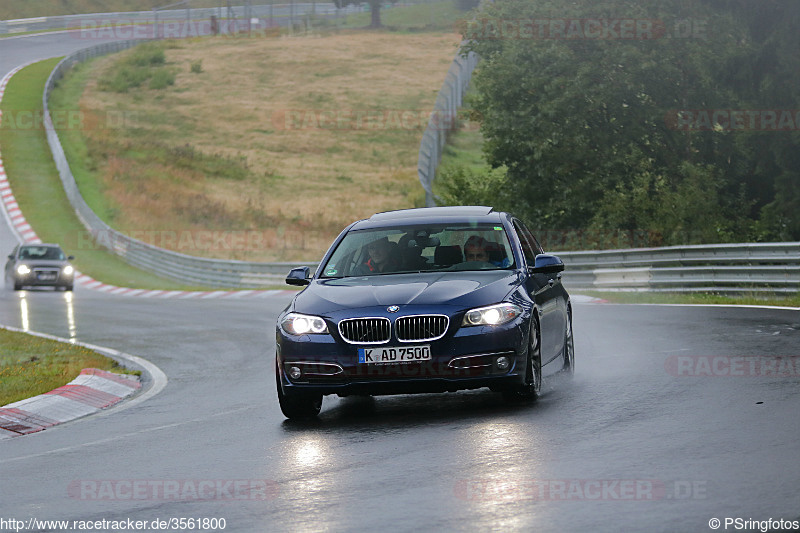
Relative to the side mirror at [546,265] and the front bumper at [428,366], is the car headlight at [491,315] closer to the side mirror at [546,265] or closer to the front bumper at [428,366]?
the front bumper at [428,366]

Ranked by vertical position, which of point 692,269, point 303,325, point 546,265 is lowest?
point 692,269

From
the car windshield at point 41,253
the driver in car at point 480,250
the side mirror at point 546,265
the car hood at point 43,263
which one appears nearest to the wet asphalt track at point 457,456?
the side mirror at point 546,265

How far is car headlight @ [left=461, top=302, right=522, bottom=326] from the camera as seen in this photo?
389 inches

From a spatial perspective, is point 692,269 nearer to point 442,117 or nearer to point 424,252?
point 424,252

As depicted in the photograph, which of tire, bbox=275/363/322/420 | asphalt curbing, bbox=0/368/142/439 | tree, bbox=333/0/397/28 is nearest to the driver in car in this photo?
tire, bbox=275/363/322/420

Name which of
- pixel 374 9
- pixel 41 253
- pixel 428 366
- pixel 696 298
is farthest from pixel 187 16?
pixel 428 366

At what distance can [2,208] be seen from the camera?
2002 inches

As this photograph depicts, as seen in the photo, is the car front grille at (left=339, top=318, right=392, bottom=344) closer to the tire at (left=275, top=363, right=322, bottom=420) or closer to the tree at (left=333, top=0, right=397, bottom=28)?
the tire at (left=275, top=363, right=322, bottom=420)

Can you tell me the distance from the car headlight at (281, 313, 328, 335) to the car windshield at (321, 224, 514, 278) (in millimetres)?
1040

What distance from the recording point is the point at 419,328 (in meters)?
9.82

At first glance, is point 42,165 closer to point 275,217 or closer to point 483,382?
point 275,217

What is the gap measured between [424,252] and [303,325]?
5.16ft

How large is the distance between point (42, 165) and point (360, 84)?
1324 inches

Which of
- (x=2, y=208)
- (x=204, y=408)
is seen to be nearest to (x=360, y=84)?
(x=2, y=208)
